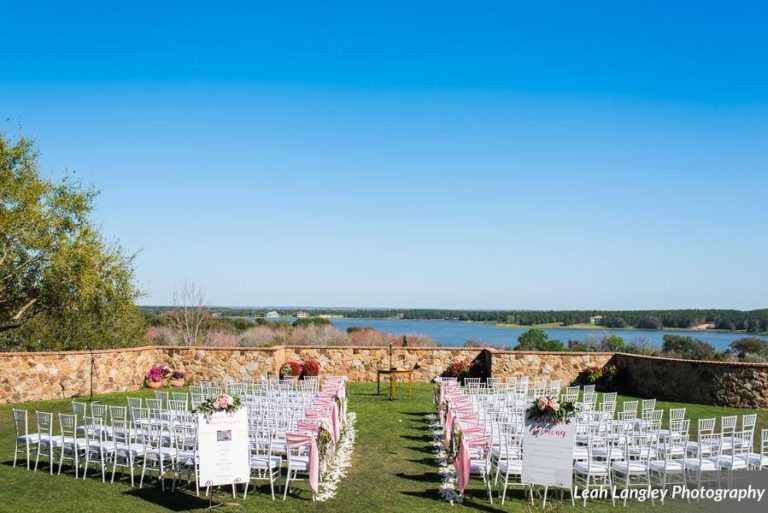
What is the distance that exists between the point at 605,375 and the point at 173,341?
90.0ft

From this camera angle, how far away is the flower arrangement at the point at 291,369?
24859 millimetres

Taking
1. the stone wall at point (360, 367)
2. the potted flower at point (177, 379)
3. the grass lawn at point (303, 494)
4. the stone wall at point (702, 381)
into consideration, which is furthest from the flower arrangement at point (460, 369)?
the grass lawn at point (303, 494)

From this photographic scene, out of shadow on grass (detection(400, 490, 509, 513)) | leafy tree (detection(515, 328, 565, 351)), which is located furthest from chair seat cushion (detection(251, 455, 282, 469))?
leafy tree (detection(515, 328, 565, 351))

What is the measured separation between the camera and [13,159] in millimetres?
24109

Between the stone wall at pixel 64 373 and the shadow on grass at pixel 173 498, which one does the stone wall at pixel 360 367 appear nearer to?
the stone wall at pixel 64 373

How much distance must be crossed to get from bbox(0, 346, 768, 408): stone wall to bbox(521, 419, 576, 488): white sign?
1380cm

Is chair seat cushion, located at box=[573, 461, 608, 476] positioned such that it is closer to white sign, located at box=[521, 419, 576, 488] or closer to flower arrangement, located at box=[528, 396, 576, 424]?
white sign, located at box=[521, 419, 576, 488]

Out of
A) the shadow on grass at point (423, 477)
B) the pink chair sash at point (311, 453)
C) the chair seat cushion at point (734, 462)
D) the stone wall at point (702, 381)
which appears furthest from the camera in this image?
the stone wall at point (702, 381)

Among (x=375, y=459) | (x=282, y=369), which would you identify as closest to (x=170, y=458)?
(x=375, y=459)

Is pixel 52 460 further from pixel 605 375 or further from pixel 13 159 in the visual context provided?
pixel 605 375

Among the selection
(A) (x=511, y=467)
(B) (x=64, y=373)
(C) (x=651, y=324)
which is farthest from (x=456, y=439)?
(C) (x=651, y=324)

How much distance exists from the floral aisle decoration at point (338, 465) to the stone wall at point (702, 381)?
39.3 ft

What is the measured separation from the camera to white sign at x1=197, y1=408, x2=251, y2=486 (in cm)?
982

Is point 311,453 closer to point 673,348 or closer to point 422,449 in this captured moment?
point 422,449
